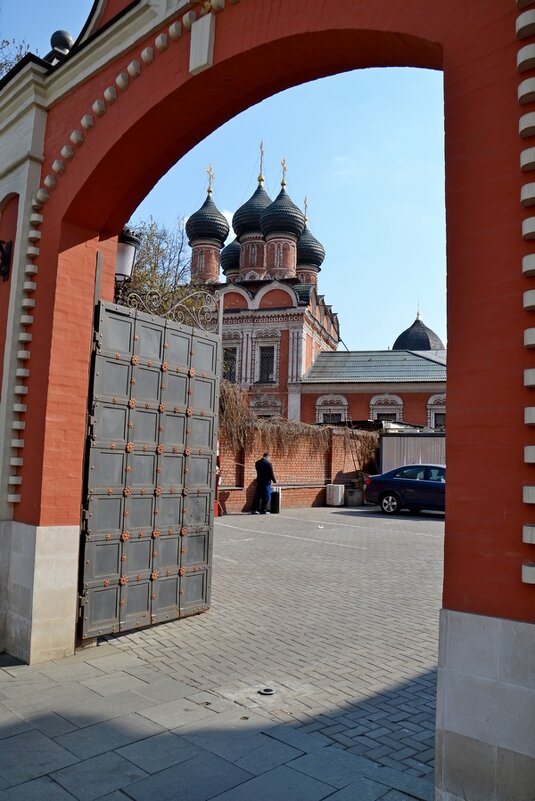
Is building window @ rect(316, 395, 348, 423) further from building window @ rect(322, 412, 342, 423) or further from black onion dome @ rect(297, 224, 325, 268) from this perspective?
black onion dome @ rect(297, 224, 325, 268)

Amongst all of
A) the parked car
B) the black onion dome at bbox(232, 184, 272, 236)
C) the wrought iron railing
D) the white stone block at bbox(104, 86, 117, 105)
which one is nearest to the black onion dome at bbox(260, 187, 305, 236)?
the black onion dome at bbox(232, 184, 272, 236)

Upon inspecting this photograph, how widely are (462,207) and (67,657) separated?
179 inches

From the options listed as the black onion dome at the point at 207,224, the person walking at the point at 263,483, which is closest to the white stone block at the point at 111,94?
the person walking at the point at 263,483

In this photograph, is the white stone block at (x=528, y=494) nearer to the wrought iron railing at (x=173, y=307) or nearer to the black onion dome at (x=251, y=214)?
the wrought iron railing at (x=173, y=307)

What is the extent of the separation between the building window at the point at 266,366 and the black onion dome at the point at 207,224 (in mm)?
9130

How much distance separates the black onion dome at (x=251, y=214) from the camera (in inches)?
1710

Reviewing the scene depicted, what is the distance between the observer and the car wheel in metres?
19.5

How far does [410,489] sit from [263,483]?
14.2 ft

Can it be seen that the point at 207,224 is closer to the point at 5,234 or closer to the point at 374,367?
the point at 374,367

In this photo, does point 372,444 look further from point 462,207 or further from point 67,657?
point 462,207

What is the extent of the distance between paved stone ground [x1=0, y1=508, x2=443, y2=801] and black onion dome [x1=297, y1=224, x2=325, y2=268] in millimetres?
38668

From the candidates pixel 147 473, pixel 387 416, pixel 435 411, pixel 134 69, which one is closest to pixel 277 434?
pixel 147 473

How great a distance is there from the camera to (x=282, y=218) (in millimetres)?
41125

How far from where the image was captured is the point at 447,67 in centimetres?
323
